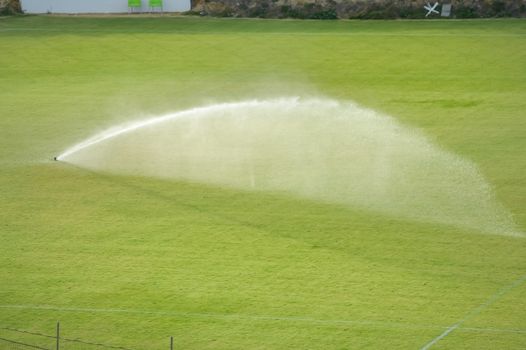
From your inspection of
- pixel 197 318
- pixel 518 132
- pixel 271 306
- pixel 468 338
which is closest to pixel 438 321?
pixel 468 338

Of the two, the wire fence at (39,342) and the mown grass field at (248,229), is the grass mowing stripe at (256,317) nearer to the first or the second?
the mown grass field at (248,229)

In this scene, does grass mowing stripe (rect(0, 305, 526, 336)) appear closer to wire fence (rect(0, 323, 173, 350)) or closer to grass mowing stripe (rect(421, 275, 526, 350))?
grass mowing stripe (rect(421, 275, 526, 350))

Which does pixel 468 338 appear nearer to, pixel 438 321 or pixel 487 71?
pixel 438 321

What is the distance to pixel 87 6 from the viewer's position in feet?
152

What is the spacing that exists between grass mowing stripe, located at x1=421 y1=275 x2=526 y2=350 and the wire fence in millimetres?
4443

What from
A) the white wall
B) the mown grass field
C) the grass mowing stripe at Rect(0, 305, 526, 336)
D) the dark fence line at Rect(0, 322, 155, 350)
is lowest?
the dark fence line at Rect(0, 322, 155, 350)

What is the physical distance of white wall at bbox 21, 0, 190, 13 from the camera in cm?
4581

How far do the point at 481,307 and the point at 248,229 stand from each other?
5929mm

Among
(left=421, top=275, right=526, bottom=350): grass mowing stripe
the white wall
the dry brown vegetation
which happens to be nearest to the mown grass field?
(left=421, top=275, right=526, bottom=350): grass mowing stripe

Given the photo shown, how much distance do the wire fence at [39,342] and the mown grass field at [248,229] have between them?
0.14 m

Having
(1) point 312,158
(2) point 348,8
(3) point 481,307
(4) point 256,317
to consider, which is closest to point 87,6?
(2) point 348,8

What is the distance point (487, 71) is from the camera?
36.3 metres

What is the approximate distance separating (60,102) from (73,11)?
13.4m

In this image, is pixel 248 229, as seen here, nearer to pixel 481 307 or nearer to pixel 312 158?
pixel 312 158
